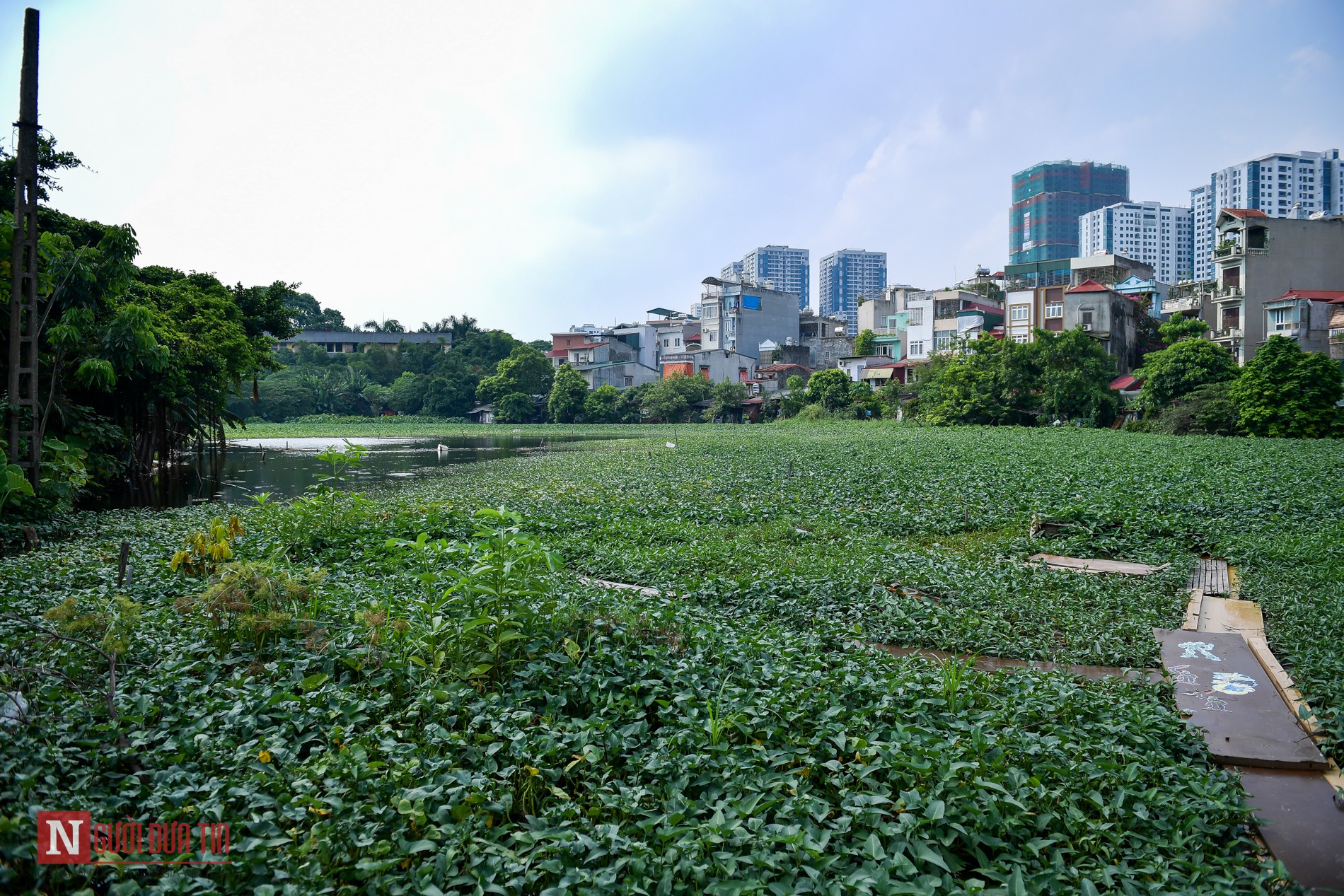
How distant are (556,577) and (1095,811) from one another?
4.09 meters

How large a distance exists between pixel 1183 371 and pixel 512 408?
4122cm

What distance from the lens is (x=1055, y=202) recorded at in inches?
5030

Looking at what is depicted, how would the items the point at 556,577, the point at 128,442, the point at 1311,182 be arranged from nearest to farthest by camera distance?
the point at 556,577 → the point at 128,442 → the point at 1311,182

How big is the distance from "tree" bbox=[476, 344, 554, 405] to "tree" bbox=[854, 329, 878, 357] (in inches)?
946

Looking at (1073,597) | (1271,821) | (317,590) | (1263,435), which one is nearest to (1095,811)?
(1271,821)

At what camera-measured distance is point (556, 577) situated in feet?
21.2

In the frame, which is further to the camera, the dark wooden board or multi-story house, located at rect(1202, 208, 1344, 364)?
multi-story house, located at rect(1202, 208, 1344, 364)

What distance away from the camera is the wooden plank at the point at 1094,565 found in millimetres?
8302

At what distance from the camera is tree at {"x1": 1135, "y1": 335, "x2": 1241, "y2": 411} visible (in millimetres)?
30719

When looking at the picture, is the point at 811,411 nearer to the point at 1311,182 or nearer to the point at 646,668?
the point at 646,668

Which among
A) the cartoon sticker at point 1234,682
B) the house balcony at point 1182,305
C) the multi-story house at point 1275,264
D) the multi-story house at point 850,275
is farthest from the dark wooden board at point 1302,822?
the multi-story house at point 850,275

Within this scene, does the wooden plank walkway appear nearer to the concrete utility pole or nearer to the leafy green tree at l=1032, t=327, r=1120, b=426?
the concrete utility pole

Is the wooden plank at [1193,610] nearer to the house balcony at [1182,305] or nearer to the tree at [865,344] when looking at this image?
the house balcony at [1182,305]

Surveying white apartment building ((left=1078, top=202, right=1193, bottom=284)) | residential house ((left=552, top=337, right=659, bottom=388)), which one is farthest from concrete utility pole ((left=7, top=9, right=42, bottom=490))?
white apartment building ((left=1078, top=202, right=1193, bottom=284))
